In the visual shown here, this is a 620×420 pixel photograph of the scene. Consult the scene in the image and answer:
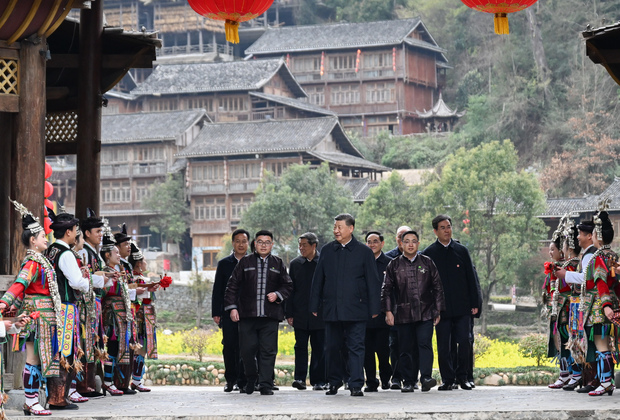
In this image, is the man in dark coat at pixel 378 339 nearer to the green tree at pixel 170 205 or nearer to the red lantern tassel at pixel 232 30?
the red lantern tassel at pixel 232 30

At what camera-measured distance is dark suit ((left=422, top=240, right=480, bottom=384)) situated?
10617mm

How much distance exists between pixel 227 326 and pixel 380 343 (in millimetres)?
1591

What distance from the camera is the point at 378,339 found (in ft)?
35.9

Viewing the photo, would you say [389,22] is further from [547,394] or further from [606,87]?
[547,394]

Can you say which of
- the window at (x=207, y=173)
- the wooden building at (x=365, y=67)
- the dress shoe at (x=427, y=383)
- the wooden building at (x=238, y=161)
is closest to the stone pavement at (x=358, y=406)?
the dress shoe at (x=427, y=383)

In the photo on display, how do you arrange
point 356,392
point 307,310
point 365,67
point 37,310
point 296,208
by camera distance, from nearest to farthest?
1. point 37,310
2. point 356,392
3. point 307,310
4. point 296,208
5. point 365,67

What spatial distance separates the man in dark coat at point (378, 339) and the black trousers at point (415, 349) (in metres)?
0.35

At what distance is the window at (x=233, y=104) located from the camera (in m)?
54.7

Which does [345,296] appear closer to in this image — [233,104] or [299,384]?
[299,384]

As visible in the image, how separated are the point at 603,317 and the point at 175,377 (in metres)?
10.1

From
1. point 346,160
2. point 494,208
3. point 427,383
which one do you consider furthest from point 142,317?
point 346,160

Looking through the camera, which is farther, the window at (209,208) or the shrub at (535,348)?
the window at (209,208)

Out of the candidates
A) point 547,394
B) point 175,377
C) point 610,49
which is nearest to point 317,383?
point 547,394

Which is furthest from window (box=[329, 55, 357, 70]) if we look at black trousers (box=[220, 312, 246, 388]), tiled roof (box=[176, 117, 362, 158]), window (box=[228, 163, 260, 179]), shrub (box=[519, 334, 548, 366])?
black trousers (box=[220, 312, 246, 388])
